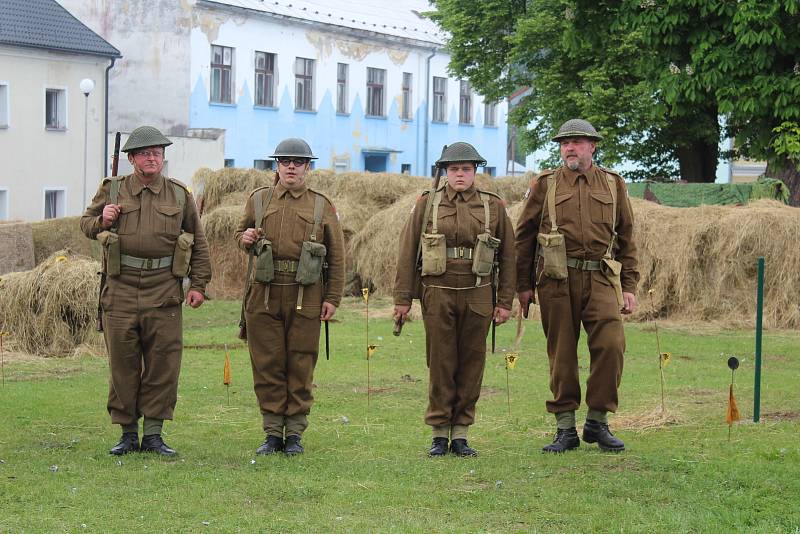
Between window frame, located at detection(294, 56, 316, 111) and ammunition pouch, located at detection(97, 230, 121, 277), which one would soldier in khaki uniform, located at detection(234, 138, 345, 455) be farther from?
window frame, located at detection(294, 56, 316, 111)

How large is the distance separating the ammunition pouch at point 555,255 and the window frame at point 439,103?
157 ft

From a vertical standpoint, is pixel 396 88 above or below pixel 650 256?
above

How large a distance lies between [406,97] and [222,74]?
11.3m

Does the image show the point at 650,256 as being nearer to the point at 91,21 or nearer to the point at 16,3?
the point at 16,3

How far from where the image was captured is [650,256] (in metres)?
20.0

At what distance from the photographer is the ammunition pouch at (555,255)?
8844mm

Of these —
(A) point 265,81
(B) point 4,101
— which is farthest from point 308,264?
(A) point 265,81

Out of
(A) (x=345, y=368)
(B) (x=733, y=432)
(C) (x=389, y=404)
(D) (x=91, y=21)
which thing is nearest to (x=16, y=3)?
(D) (x=91, y=21)

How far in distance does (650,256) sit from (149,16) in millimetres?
28526

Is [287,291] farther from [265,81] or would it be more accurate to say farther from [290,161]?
[265,81]

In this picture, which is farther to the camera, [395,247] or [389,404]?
[395,247]

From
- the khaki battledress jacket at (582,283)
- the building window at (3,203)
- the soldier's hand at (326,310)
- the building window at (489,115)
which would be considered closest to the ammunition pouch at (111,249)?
the soldier's hand at (326,310)

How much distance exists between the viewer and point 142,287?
9039mm

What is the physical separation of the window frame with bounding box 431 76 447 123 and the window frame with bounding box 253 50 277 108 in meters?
10.4
